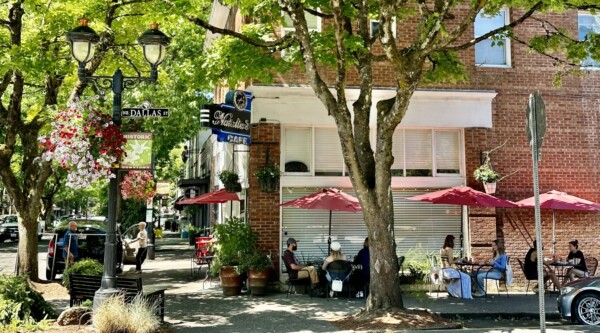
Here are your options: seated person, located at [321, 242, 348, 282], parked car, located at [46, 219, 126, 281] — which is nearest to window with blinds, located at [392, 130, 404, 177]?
seated person, located at [321, 242, 348, 282]

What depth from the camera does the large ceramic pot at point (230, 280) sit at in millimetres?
12883

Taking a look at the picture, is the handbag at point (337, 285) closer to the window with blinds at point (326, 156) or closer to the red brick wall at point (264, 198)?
the red brick wall at point (264, 198)

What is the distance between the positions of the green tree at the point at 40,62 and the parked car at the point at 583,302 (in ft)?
28.3

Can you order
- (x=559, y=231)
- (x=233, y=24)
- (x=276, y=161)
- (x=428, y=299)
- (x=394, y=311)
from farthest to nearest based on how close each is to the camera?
(x=233, y=24) < (x=559, y=231) < (x=276, y=161) < (x=428, y=299) < (x=394, y=311)

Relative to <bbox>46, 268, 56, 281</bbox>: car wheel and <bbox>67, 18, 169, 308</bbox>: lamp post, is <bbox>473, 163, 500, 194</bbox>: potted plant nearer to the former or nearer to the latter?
<bbox>67, 18, 169, 308</bbox>: lamp post

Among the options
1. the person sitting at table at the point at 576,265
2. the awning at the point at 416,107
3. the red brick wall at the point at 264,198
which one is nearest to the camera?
the person sitting at table at the point at 576,265

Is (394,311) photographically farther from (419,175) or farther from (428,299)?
(419,175)

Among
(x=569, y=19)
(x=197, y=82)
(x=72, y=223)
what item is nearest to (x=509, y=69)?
(x=569, y=19)

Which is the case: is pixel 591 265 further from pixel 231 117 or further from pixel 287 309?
pixel 231 117

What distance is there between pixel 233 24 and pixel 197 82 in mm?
6583

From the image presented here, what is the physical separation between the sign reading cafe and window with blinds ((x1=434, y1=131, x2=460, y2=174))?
528 centimetres

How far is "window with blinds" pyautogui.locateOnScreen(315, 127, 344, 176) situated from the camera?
14797 mm

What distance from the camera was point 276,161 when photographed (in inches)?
563

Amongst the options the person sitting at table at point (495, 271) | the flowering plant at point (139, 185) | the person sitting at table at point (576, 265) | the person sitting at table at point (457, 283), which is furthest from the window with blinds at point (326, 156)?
the flowering plant at point (139, 185)
